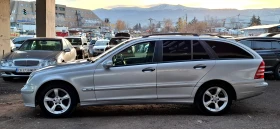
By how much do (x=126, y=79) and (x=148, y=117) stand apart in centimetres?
85

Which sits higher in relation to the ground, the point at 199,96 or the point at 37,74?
the point at 37,74

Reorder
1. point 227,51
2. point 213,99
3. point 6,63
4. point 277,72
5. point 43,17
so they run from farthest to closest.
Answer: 1. point 43,17
2. point 277,72
3. point 6,63
4. point 227,51
5. point 213,99

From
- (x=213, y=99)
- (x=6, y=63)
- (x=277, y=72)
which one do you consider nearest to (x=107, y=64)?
(x=213, y=99)

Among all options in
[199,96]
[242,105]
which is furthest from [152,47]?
[242,105]

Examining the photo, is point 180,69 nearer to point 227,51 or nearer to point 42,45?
point 227,51

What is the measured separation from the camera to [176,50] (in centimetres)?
610

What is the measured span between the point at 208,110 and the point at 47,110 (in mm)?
3095

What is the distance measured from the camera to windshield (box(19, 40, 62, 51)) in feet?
36.7

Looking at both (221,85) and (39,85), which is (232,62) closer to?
(221,85)

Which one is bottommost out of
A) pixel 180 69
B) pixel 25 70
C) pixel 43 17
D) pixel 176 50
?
pixel 25 70

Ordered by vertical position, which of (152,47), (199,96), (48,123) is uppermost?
(152,47)

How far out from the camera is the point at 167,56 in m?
6.02

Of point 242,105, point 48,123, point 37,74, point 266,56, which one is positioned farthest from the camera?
point 266,56

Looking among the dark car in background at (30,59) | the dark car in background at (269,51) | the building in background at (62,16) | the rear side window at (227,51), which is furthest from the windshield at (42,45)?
the building in background at (62,16)
